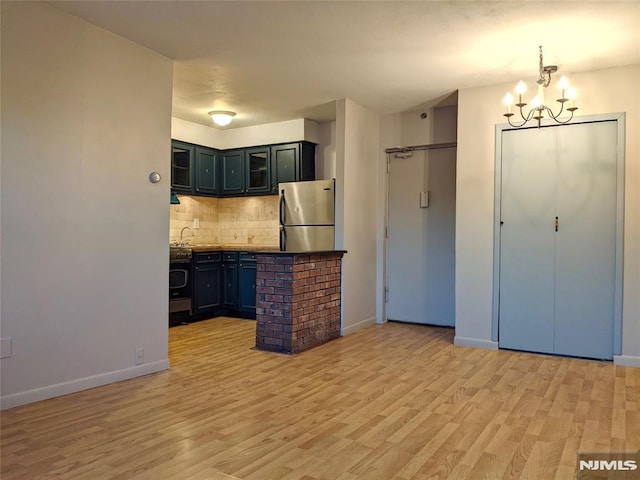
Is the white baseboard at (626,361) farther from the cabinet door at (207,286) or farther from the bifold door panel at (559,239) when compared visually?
the cabinet door at (207,286)

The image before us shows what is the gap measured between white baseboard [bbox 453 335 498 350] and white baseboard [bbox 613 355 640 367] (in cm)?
100

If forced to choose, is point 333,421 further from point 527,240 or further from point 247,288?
point 247,288

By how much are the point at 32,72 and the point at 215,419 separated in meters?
2.43

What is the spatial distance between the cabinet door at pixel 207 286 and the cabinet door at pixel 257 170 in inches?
46.4

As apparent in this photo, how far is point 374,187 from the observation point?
5.86 meters

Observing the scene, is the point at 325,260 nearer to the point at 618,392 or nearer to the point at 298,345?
the point at 298,345

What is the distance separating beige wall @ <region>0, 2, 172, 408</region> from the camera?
289 centimetres

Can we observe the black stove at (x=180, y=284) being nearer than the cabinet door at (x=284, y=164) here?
Yes

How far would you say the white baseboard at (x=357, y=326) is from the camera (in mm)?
5185

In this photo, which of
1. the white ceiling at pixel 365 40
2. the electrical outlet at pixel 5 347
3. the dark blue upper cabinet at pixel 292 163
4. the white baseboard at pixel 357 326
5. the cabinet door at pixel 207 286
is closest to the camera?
the electrical outlet at pixel 5 347

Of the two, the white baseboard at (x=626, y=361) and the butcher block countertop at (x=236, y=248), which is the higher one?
the butcher block countertop at (x=236, y=248)

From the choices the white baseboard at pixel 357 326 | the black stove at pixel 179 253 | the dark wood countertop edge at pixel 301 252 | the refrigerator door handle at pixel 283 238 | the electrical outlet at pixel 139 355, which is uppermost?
the refrigerator door handle at pixel 283 238

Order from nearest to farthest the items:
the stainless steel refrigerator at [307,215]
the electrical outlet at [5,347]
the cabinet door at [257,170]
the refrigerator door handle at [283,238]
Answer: the electrical outlet at [5,347] → the stainless steel refrigerator at [307,215] → the refrigerator door handle at [283,238] → the cabinet door at [257,170]

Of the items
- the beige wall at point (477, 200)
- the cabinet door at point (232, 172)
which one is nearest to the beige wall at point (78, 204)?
the cabinet door at point (232, 172)
